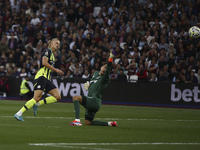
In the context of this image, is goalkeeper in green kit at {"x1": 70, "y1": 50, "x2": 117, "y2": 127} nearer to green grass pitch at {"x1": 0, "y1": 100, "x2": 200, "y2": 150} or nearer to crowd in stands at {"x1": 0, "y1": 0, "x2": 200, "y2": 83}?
green grass pitch at {"x1": 0, "y1": 100, "x2": 200, "y2": 150}

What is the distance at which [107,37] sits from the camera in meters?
29.6

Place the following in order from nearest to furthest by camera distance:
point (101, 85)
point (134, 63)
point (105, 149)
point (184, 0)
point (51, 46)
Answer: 1. point (105, 149)
2. point (101, 85)
3. point (51, 46)
4. point (134, 63)
5. point (184, 0)

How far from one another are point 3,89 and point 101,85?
1809 centimetres

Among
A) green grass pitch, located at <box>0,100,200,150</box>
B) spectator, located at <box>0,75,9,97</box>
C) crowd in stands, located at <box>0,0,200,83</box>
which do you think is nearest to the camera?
green grass pitch, located at <box>0,100,200,150</box>

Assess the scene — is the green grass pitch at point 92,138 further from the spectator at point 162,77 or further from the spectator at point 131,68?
the spectator at point 131,68

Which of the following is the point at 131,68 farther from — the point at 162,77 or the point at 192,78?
the point at 192,78

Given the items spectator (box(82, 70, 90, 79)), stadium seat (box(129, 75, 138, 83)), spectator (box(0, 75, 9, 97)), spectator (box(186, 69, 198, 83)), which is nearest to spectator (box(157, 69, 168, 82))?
spectator (box(186, 69, 198, 83))

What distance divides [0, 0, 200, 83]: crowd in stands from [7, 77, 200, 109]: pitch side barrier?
1.26ft

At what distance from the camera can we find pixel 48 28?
33000 millimetres

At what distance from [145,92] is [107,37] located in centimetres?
464

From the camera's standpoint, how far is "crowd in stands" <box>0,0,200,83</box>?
26797 millimetres

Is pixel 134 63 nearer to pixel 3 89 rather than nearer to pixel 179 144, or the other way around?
pixel 3 89

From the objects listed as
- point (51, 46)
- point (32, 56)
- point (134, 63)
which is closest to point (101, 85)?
point (51, 46)

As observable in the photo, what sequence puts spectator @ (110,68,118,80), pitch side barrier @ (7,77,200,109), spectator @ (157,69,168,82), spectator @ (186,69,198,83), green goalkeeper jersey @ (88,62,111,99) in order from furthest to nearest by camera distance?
1. spectator @ (110,68,118,80)
2. spectator @ (157,69,168,82)
3. pitch side barrier @ (7,77,200,109)
4. spectator @ (186,69,198,83)
5. green goalkeeper jersey @ (88,62,111,99)
